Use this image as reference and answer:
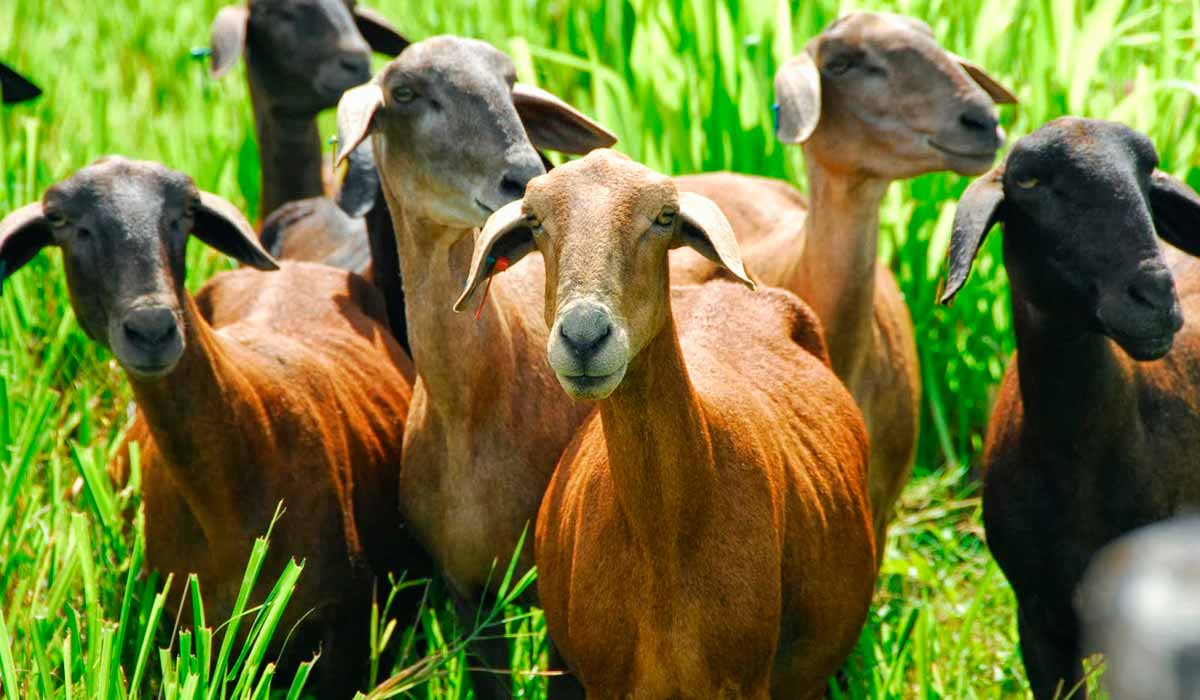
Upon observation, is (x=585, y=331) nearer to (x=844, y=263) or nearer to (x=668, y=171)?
(x=844, y=263)

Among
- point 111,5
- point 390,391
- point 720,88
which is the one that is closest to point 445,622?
point 390,391

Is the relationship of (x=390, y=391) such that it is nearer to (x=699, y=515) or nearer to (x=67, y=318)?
(x=67, y=318)

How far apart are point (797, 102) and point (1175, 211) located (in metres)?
1.40

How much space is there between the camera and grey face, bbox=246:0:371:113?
20.9ft

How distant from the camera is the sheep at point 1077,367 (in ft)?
12.4

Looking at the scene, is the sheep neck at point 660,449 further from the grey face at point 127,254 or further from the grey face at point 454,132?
the grey face at point 127,254

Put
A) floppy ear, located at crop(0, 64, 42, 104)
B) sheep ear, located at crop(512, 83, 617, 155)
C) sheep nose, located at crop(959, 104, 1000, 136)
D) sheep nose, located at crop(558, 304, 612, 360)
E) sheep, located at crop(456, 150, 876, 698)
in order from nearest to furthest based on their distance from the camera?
sheep nose, located at crop(558, 304, 612, 360) → sheep, located at crop(456, 150, 876, 698) → sheep ear, located at crop(512, 83, 617, 155) → sheep nose, located at crop(959, 104, 1000, 136) → floppy ear, located at crop(0, 64, 42, 104)

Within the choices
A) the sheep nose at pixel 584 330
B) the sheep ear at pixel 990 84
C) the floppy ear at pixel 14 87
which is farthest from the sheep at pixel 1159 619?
the floppy ear at pixel 14 87

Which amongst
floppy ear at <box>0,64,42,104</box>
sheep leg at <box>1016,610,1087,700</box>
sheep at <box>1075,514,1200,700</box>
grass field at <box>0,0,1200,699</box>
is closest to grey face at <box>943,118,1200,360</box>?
sheep leg at <box>1016,610,1087,700</box>

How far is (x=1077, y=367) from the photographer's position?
3.98m

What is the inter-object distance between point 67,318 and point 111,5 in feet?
16.9

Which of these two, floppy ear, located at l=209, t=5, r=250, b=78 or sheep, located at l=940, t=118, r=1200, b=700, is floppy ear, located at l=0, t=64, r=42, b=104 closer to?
floppy ear, located at l=209, t=5, r=250, b=78

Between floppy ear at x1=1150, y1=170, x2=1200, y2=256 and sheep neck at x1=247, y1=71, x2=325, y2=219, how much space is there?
367 centimetres

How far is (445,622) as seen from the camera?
483cm
